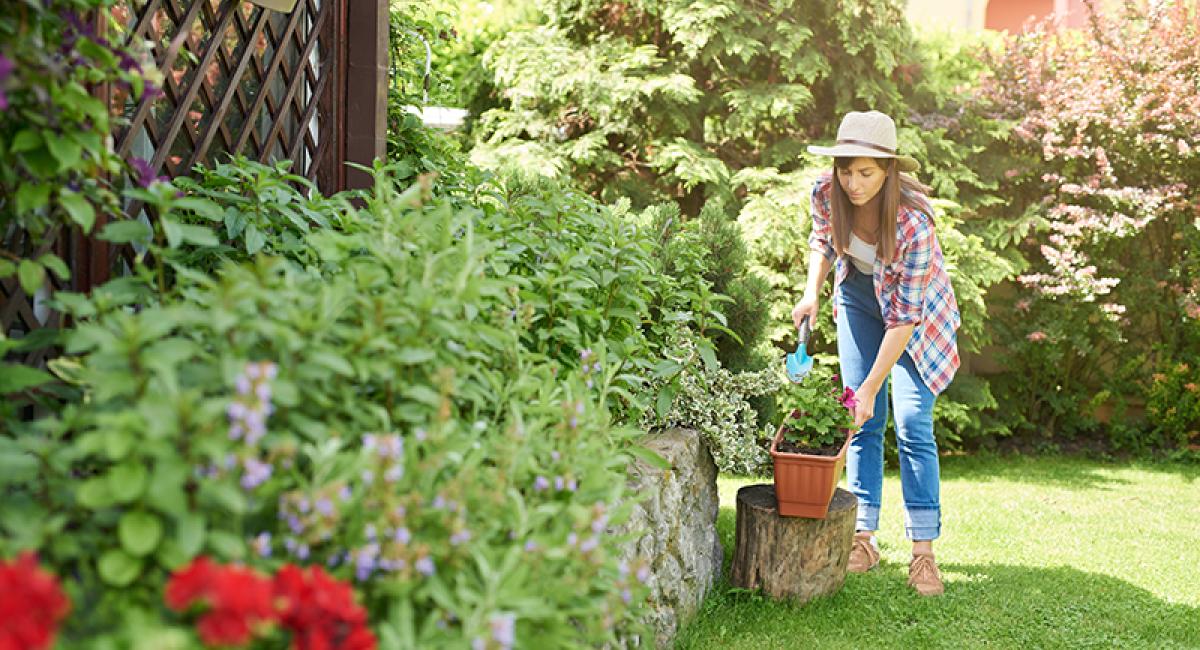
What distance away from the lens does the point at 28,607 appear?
1072 mm

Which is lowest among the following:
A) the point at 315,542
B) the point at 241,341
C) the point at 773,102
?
the point at 315,542

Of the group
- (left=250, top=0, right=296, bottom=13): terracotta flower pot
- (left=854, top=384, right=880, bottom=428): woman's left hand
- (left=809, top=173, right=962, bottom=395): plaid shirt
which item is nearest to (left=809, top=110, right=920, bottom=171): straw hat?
(left=809, top=173, right=962, bottom=395): plaid shirt

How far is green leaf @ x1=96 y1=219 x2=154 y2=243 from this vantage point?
6.09 ft

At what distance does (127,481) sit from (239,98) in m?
1.78

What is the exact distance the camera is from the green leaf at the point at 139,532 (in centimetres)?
129

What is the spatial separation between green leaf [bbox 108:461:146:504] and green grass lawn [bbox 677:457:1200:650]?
2057 mm

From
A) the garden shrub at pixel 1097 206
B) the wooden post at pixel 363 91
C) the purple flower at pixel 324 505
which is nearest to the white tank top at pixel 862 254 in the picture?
the wooden post at pixel 363 91

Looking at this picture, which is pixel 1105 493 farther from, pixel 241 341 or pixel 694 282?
→ pixel 241 341

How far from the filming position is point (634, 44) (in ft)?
24.4

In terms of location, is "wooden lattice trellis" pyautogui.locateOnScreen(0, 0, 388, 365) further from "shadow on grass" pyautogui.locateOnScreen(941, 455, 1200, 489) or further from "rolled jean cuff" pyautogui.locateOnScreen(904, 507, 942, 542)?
"shadow on grass" pyautogui.locateOnScreen(941, 455, 1200, 489)

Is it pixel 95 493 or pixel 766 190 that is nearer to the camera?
pixel 95 493

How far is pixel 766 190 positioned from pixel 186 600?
5907 millimetres

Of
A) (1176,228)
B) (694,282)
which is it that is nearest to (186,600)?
(694,282)

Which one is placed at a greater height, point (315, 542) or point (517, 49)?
point (517, 49)
